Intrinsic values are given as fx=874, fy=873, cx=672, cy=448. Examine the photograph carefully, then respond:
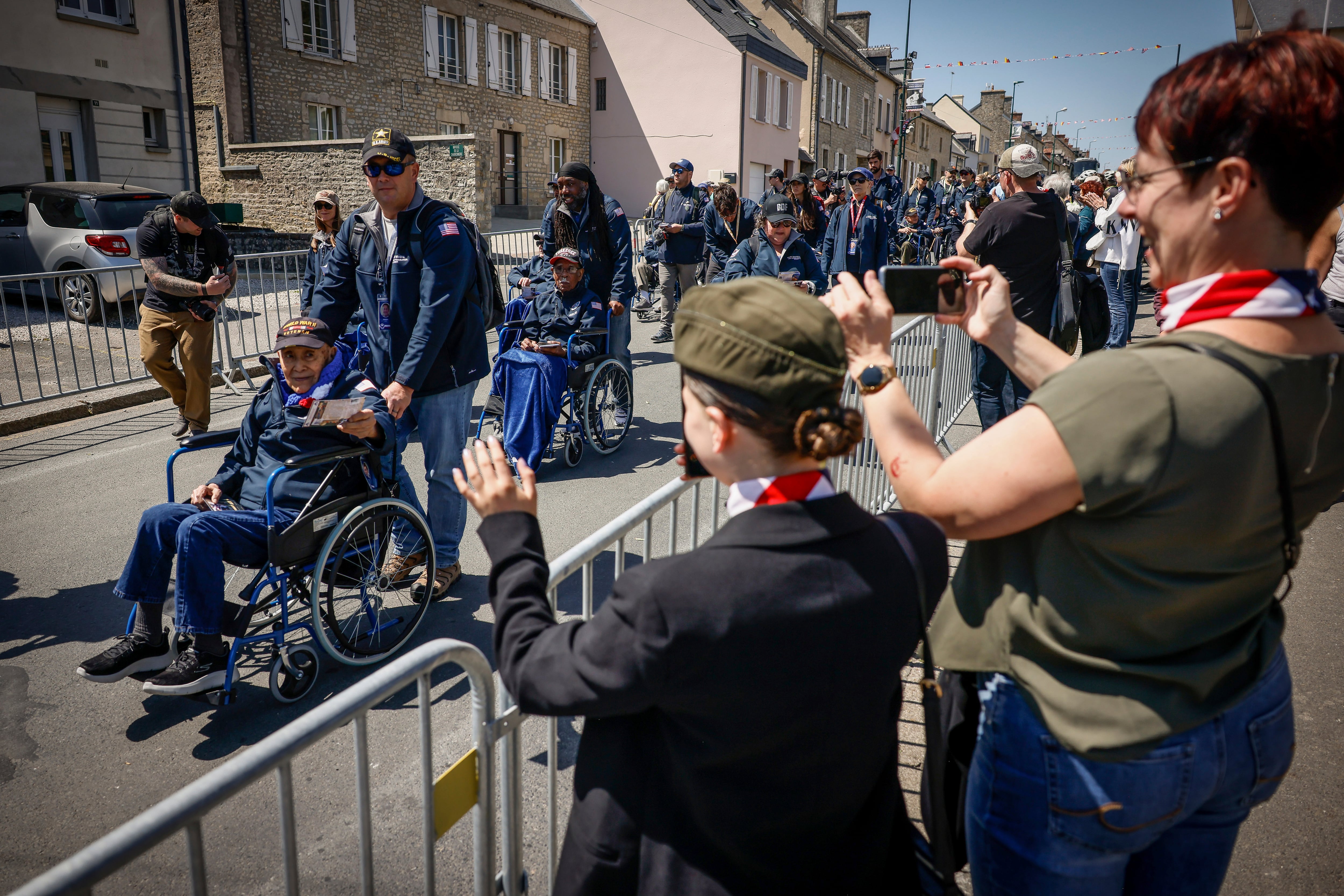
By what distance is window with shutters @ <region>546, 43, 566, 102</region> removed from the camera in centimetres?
3141

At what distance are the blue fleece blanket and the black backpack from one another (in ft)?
4.25

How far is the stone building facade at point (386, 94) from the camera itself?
67.2ft

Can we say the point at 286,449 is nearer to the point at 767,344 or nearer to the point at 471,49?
the point at 767,344

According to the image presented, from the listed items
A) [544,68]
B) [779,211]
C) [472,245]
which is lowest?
[472,245]

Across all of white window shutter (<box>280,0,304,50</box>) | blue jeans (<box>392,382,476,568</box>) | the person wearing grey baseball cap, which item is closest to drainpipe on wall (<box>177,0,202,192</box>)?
white window shutter (<box>280,0,304,50</box>)

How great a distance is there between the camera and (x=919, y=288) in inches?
68.6

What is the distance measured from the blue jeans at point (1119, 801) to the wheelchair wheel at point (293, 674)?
Result: 2.89 metres

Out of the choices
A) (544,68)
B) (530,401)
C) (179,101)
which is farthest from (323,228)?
(544,68)

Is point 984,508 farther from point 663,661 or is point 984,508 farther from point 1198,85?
point 1198,85

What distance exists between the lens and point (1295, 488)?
49.4 inches

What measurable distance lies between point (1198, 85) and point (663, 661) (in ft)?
3.54

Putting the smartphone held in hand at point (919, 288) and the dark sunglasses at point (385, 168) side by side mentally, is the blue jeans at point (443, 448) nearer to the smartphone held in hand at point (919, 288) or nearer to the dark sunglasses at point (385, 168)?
the dark sunglasses at point (385, 168)

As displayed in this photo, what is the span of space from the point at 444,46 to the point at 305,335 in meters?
27.2

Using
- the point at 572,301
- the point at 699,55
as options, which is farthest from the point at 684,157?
the point at 572,301
